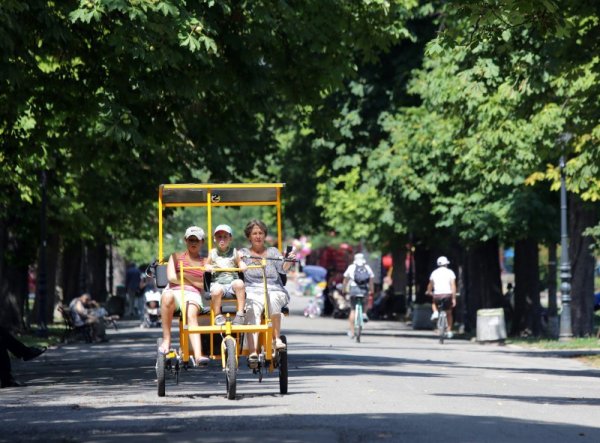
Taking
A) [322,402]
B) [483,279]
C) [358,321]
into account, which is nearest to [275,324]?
[322,402]

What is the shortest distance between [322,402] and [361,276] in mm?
19532

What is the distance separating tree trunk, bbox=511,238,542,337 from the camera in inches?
1624

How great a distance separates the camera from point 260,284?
1748cm

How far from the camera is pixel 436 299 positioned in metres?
36.3

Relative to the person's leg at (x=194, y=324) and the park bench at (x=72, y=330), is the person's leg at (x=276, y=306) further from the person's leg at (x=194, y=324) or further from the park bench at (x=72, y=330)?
the park bench at (x=72, y=330)

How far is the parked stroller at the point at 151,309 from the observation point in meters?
47.8

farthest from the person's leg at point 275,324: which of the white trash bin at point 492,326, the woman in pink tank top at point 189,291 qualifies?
the white trash bin at point 492,326

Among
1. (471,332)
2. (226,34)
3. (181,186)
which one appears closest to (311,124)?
(226,34)

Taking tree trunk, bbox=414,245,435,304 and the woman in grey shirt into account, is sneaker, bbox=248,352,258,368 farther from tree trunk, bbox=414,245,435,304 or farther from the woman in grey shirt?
tree trunk, bbox=414,245,435,304

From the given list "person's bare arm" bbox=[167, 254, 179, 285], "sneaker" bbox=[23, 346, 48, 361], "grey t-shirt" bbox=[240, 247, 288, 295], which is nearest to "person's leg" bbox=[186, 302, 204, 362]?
"person's bare arm" bbox=[167, 254, 179, 285]

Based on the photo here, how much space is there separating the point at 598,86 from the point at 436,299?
14128mm

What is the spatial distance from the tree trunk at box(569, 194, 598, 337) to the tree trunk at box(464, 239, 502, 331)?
5.14 metres

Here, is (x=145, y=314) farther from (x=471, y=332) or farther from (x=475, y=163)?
(x=475, y=163)

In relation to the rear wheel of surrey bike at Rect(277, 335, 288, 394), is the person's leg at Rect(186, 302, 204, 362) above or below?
above
